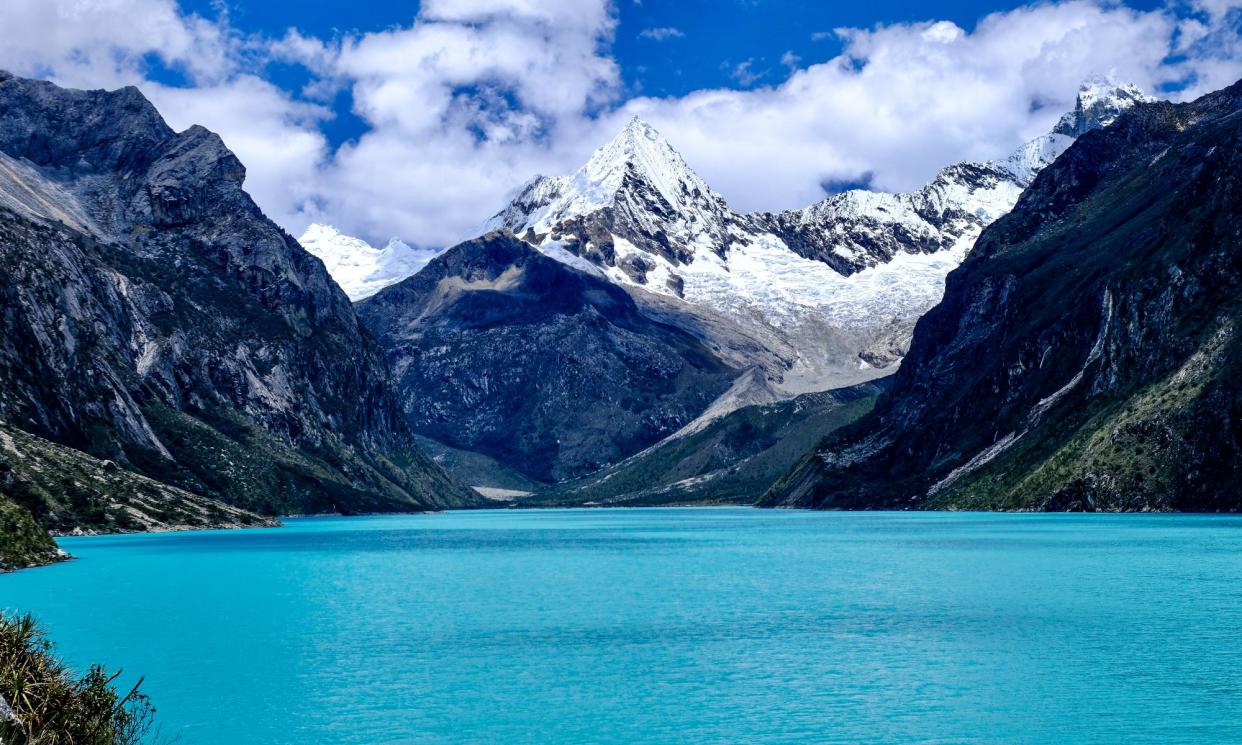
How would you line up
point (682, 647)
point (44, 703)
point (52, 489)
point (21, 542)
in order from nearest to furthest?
point (44, 703)
point (682, 647)
point (21, 542)
point (52, 489)

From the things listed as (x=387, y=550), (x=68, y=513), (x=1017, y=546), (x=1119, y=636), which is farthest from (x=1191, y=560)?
(x=68, y=513)

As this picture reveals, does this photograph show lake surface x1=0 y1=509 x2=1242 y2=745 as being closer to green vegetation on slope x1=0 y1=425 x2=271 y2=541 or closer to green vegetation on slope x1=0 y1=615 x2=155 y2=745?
green vegetation on slope x1=0 y1=615 x2=155 y2=745

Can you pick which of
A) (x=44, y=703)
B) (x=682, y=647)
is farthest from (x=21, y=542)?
(x=44, y=703)

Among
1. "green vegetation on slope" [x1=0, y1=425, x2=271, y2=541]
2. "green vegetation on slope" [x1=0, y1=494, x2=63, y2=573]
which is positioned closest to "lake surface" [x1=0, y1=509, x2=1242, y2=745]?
"green vegetation on slope" [x1=0, y1=494, x2=63, y2=573]

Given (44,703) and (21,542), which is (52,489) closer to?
(21,542)

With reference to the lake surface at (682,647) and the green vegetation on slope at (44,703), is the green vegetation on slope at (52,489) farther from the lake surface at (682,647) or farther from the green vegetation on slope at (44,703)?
the green vegetation on slope at (44,703)

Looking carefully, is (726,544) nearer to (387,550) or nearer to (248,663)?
(387,550)
